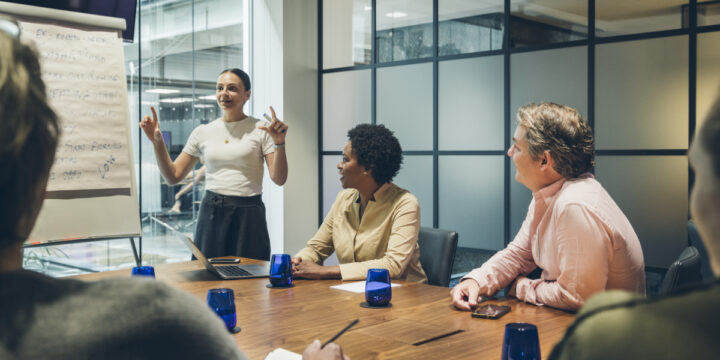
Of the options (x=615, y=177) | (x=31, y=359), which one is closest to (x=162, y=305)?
(x=31, y=359)

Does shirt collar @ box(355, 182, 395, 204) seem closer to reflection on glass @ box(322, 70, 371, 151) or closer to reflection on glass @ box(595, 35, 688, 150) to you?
reflection on glass @ box(595, 35, 688, 150)

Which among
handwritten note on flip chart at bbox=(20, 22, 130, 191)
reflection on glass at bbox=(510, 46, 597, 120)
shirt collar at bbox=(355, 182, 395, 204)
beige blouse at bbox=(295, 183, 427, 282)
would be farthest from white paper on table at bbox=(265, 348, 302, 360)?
reflection on glass at bbox=(510, 46, 597, 120)

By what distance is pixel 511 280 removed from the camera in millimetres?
2094

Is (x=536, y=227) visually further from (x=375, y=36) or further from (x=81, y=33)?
(x=375, y=36)

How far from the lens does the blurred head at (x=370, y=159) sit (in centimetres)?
A: 269

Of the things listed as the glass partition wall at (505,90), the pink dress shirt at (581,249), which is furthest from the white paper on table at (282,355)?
the glass partition wall at (505,90)

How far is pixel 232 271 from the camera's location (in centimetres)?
237

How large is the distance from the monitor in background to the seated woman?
1.94 metres

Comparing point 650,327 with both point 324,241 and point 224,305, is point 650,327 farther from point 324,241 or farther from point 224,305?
point 324,241

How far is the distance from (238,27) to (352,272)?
352 centimetres

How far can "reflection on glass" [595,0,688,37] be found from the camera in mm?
3496

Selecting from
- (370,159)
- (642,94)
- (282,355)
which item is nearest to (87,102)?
(370,159)

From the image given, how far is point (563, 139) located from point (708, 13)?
2.10 metres

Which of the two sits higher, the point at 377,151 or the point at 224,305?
the point at 377,151
